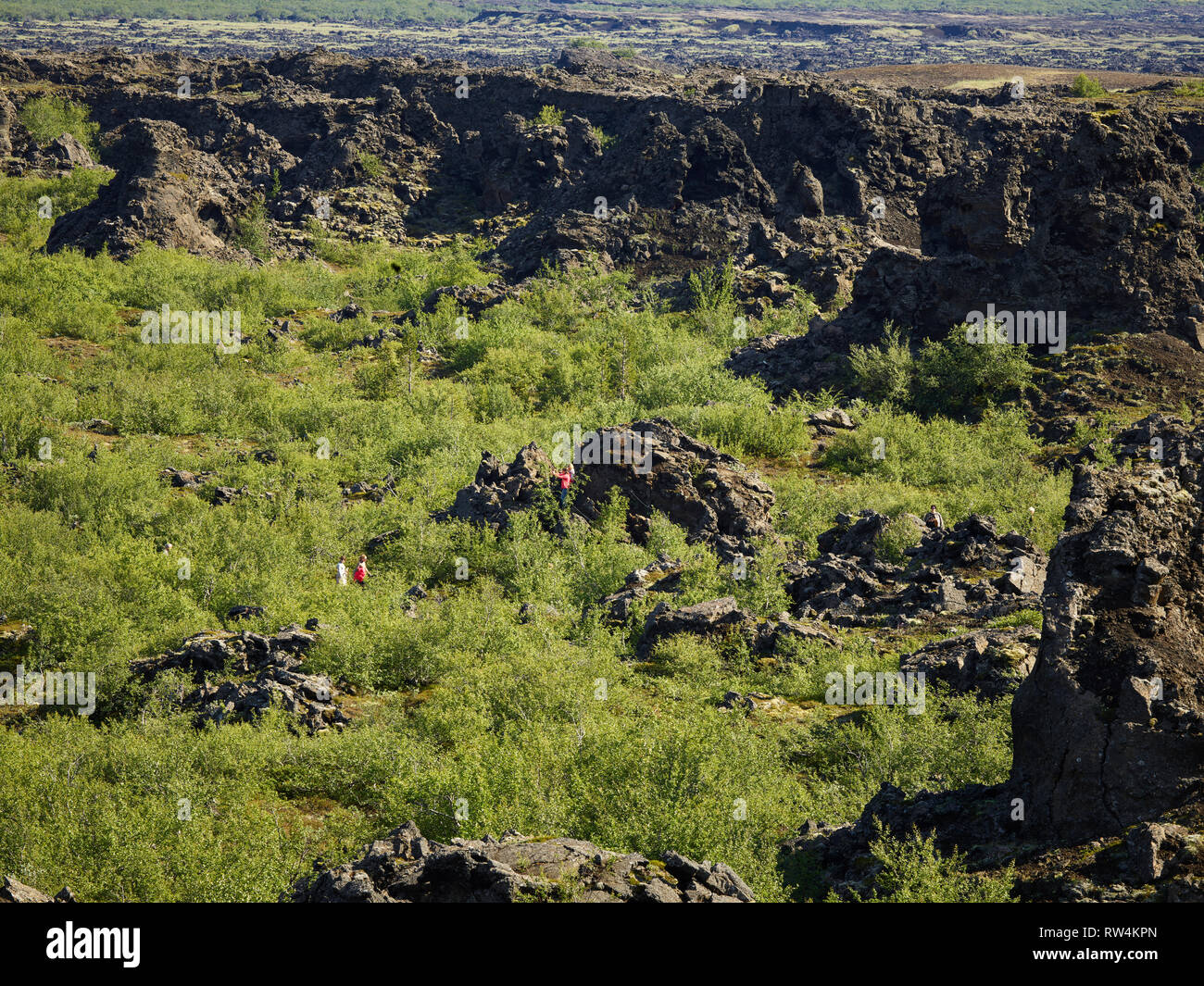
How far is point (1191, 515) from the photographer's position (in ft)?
50.2

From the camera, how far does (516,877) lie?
1136 cm

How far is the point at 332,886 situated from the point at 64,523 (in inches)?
1080

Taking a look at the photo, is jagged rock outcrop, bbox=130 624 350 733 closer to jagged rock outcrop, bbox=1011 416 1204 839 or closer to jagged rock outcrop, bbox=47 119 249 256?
jagged rock outcrop, bbox=1011 416 1204 839

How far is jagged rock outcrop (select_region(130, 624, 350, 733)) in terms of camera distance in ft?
71.2

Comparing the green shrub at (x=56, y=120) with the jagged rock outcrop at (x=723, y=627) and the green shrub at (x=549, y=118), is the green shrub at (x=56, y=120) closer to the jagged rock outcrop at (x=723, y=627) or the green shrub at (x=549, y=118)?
the green shrub at (x=549, y=118)

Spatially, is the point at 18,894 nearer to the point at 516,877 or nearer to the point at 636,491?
Result: the point at 516,877

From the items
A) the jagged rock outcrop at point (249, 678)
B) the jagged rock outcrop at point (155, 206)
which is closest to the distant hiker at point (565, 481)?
the jagged rock outcrop at point (249, 678)

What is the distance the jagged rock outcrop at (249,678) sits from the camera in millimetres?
21688

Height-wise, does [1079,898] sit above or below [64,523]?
above

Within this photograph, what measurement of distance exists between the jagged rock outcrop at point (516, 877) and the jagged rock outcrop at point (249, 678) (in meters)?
9.64

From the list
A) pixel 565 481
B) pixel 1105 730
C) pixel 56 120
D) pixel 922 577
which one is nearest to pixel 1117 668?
pixel 1105 730

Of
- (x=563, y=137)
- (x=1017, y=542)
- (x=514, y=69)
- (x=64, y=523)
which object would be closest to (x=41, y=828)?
(x=64, y=523)
